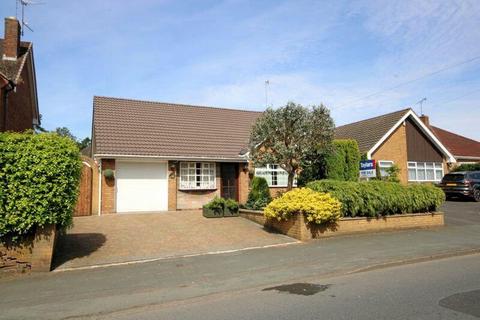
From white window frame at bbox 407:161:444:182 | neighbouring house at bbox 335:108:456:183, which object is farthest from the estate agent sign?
white window frame at bbox 407:161:444:182

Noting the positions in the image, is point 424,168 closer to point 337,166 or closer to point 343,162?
point 343,162

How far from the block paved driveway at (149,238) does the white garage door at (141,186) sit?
137 cm

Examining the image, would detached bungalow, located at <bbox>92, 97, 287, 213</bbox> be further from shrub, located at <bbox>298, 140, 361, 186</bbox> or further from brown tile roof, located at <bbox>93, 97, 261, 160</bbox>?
shrub, located at <bbox>298, 140, 361, 186</bbox>

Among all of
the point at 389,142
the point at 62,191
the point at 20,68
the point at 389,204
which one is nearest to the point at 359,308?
the point at 62,191

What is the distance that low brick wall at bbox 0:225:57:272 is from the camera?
8734mm

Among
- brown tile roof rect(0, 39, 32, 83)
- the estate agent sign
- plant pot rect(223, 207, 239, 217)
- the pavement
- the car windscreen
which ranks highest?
brown tile roof rect(0, 39, 32, 83)

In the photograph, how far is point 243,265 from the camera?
9.31 meters

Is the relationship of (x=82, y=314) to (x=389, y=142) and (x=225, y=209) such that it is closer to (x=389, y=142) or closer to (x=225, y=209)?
(x=225, y=209)

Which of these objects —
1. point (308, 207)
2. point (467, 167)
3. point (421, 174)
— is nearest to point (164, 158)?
point (308, 207)

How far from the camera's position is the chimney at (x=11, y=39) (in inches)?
693

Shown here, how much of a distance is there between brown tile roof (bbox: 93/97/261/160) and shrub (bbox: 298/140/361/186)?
3736 millimetres

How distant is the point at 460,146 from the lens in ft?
110

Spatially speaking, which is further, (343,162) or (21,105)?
(21,105)

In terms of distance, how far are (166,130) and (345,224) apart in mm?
10667
